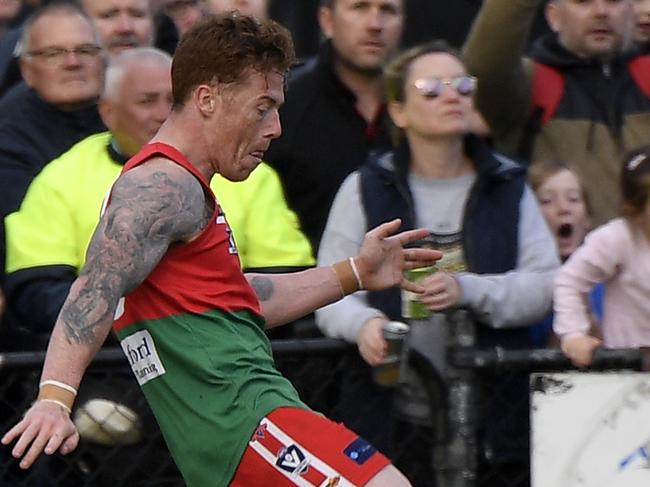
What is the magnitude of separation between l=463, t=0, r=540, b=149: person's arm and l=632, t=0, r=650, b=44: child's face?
0.71 m

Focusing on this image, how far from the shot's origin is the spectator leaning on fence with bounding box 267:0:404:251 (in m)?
6.33

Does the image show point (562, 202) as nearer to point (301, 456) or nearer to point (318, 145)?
point (318, 145)

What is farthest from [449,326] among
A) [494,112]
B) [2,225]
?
[2,225]

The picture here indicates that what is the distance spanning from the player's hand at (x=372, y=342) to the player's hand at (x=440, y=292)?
18cm

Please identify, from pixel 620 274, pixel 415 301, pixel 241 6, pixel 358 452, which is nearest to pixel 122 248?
pixel 358 452

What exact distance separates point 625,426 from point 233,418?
1636mm

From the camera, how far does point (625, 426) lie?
5.43 meters

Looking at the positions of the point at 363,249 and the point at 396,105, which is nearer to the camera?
the point at 363,249

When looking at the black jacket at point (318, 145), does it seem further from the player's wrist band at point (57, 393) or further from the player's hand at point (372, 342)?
the player's wrist band at point (57, 393)

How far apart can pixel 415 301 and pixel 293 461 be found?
1348 millimetres

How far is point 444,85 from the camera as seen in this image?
19.4 feet

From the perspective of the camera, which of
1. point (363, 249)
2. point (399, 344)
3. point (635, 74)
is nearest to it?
point (363, 249)

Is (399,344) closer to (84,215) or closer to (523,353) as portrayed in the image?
(523,353)

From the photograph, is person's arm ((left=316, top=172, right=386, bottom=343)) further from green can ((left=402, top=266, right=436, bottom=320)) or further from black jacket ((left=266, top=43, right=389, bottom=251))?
black jacket ((left=266, top=43, right=389, bottom=251))
